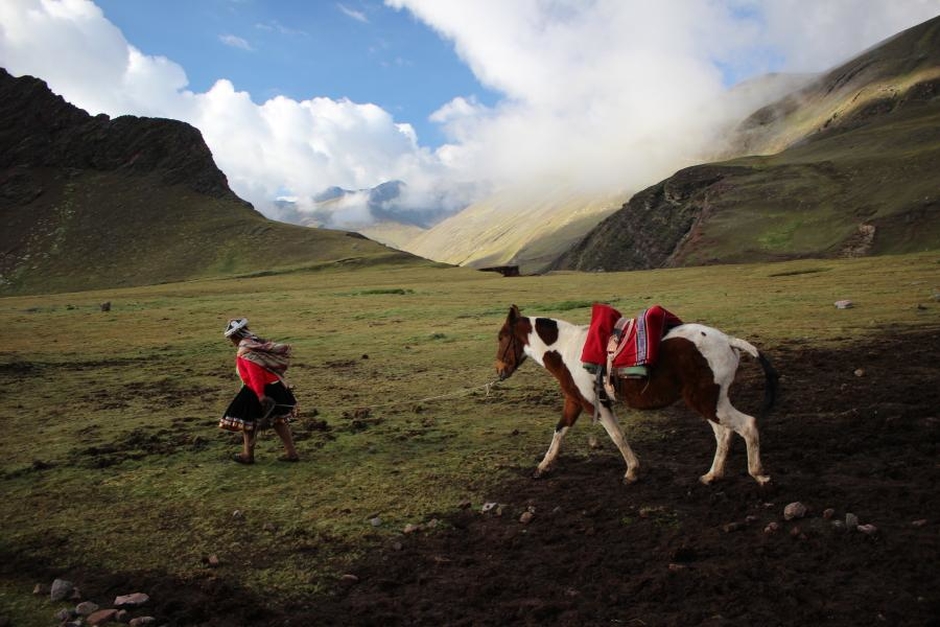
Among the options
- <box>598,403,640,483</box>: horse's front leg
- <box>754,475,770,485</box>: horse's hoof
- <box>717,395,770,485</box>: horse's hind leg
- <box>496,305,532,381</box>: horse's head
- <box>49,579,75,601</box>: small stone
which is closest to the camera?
<box>49,579,75,601</box>: small stone

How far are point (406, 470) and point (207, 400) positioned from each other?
292 inches

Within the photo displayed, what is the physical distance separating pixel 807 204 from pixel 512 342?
102767mm

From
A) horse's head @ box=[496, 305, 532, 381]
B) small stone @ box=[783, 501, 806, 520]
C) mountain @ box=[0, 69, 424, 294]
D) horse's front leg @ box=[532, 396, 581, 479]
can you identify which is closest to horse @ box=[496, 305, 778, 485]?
horse's front leg @ box=[532, 396, 581, 479]

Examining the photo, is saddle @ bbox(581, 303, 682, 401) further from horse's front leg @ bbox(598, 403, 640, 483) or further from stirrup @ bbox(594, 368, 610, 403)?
horse's front leg @ bbox(598, 403, 640, 483)

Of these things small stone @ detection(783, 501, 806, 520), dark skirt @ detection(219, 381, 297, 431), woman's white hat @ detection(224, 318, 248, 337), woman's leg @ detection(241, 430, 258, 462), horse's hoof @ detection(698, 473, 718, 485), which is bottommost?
woman's leg @ detection(241, 430, 258, 462)

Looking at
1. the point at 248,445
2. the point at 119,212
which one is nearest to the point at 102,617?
the point at 248,445

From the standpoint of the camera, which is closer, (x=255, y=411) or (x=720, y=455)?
(x=720, y=455)

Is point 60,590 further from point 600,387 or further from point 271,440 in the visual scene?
point 600,387

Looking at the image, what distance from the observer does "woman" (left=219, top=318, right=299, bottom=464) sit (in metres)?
9.43

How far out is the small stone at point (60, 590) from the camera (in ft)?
18.9

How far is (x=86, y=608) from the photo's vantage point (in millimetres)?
5465

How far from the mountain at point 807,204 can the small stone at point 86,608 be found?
287 feet

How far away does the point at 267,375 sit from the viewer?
9.62m

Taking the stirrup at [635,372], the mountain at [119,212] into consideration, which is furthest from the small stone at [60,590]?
the mountain at [119,212]
